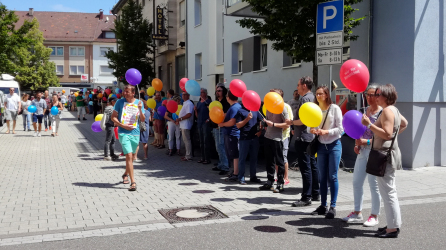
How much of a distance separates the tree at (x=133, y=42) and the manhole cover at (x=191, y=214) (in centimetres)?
2423

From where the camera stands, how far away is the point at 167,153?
1290 cm

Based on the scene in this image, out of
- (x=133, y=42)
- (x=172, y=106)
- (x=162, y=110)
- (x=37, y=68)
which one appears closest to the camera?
(x=172, y=106)

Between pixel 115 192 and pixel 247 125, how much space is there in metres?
2.64

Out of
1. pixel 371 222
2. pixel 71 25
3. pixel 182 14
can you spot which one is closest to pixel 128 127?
pixel 371 222

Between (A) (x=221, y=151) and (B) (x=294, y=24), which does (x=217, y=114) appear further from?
(B) (x=294, y=24)

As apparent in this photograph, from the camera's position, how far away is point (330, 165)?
6.09 meters

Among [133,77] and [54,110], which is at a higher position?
[133,77]

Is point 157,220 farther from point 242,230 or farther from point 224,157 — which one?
point 224,157

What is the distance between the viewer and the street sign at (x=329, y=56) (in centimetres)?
755

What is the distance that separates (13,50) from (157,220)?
1956cm

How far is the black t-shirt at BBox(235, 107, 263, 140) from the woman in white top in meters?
2.17

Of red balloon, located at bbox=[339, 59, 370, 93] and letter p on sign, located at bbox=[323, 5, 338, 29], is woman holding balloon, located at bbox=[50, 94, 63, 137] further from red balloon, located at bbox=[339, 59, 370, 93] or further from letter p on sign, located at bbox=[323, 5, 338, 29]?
red balloon, located at bbox=[339, 59, 370, 93]

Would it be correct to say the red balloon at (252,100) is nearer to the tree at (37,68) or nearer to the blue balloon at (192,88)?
the blue balloon at (192,88)

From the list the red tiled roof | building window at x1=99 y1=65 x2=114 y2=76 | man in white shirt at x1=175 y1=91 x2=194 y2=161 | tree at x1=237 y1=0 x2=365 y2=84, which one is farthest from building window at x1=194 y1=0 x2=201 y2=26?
building window at x1=99 y1=65 x2=114 y2=76
